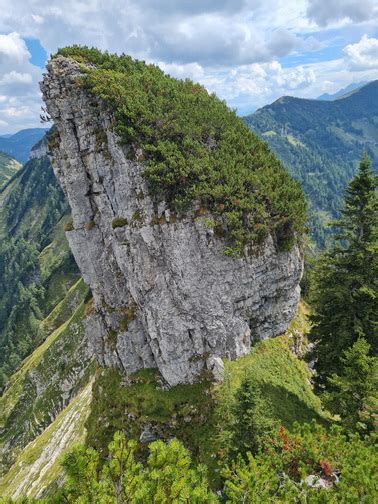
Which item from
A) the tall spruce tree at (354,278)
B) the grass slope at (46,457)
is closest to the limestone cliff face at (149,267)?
the tall spruce tree at (354,278)

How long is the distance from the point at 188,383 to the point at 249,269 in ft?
42.3

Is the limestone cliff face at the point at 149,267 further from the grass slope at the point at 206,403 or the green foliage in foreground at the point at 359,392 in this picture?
the green foliage in foreground at the point at 359,392

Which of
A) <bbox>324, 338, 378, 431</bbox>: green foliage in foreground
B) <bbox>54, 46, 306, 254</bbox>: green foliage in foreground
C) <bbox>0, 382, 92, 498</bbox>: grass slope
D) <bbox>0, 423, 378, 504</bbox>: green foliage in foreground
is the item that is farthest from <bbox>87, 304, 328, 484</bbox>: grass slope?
<bbox>0, 382, 92, 498</bbox>: grass slope

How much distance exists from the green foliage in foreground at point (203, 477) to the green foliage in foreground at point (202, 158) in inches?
748

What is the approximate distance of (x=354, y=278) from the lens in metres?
32.8

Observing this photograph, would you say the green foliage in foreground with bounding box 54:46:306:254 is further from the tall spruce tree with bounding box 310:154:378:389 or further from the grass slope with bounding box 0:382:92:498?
the grass slope with bounding box 0:382:92:498

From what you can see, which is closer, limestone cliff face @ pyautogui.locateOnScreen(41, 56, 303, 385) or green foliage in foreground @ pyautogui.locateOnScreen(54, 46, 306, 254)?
green foliage in foreground @ pyautogui.locateOnScreen(54, 46, 306, 254)

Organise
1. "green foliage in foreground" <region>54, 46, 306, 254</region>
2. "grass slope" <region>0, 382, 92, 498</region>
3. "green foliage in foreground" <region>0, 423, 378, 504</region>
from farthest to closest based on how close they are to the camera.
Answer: "grass slope" <region>0, 382, 92, 498</region> → "green foliage in foreground" <region>54, 46, 306, 254</region> → "green foliage in foreground" <region>0, 423, 378, 504</region>

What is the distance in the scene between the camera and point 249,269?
37844 millimetres

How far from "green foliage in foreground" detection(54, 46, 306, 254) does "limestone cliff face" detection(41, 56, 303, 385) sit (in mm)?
1625

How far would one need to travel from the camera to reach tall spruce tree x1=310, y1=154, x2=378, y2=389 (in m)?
32.7

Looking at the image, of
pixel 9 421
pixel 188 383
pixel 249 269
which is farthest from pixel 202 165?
pixel 9 421

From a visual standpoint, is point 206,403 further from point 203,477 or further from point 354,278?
point 203,477

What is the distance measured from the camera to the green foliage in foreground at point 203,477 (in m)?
14.8
